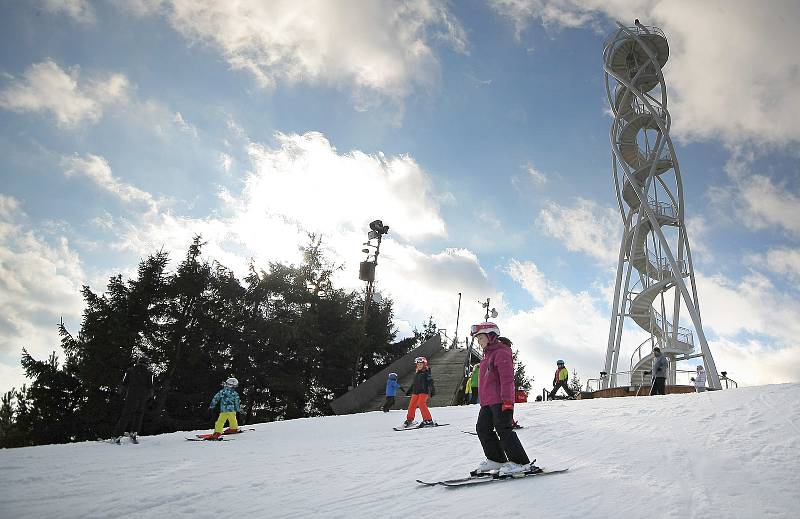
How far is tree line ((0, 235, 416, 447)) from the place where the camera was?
891 inches

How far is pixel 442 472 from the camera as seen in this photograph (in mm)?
6129

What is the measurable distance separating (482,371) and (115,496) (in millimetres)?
4055

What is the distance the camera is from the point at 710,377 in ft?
83.5

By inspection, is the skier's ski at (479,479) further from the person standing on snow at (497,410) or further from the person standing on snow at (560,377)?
the person standing on snow at (560,377)

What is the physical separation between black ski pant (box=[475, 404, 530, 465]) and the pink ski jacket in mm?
120

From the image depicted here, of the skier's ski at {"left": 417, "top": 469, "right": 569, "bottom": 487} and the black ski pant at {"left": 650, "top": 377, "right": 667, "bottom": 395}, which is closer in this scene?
the skier's ski at {"left": 417, "top": 469, "right": 569, "bottom": 487}

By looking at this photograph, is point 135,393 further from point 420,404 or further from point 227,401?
point 420,404

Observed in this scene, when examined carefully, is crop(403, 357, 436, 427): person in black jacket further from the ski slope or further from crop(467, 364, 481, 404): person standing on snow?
crop(467, 364, 481, 404): person standing on snow

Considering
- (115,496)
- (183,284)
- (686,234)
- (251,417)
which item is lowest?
(251,417)

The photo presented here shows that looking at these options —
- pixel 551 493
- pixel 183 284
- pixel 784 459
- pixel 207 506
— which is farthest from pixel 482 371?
pixel 183 284

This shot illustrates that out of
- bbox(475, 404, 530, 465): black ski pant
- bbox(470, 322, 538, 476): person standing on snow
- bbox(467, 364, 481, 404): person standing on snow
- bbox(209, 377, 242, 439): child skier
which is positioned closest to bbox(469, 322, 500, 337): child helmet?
bbox(470, 322, 538, 476): person standing on snow

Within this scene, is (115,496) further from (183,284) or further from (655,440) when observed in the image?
(183,284)

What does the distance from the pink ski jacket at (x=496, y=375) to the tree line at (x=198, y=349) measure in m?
21.7

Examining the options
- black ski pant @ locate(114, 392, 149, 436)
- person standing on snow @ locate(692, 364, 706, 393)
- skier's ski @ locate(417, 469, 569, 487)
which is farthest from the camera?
person standing on snow @ locate(692, 364, 706, 393)
